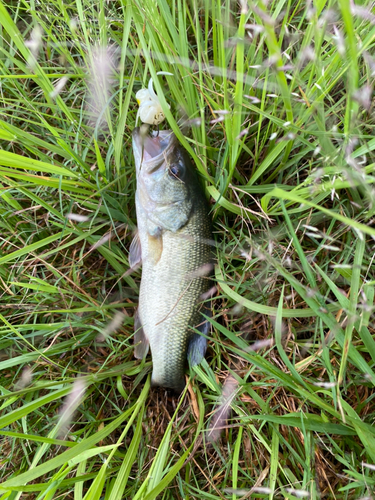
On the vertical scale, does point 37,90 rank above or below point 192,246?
above

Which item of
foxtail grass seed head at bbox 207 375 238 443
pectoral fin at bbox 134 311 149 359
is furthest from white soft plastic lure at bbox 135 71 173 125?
foxtail grass seed head at bbox 207 375 238 443

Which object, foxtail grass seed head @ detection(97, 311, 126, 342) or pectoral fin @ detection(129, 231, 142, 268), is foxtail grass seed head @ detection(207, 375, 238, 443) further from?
pectoral fin @ detection(129, 231, 142, 268)

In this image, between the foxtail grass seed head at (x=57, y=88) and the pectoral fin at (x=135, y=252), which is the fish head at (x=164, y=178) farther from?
the foxtail grass seed head at (x=57, y=88)

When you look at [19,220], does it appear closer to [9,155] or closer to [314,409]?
[9,155]

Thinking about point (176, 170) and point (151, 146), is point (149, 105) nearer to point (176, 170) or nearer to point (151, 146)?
point (151, 146)

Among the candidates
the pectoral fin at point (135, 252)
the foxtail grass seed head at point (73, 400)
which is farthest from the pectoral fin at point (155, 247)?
the foxtail grass seed head at point (73, 400)

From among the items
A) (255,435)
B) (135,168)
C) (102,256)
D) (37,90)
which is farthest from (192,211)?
(37,90)

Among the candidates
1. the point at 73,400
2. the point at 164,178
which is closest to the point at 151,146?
the point at 164,178
